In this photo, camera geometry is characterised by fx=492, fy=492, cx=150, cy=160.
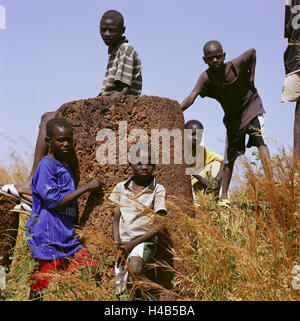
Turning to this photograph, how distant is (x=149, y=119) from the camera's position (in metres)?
3.80

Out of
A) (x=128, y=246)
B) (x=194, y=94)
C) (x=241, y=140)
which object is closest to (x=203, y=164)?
(x=241, y=140)

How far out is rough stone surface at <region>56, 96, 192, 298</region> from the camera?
3.72 metres

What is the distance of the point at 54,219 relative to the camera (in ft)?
11.8

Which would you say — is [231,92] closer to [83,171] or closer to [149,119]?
[149,119]

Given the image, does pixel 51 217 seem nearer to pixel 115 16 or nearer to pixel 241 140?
pixel 115 16

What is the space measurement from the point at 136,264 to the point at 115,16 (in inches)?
90.4

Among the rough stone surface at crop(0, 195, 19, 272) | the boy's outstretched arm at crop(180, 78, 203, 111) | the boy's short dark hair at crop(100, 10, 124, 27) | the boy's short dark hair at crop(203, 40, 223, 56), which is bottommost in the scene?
the rough stone surface at crop(0, 195, 19, 272)

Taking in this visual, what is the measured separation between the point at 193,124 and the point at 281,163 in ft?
12.8

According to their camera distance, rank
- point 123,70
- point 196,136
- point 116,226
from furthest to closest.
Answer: point 196,136 < point 123,70 < point 116,226

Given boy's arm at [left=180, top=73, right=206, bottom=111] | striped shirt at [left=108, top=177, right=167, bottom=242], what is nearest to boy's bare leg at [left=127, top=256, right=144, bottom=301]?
striped shirt at [left=108, top=177, right=167, bottom=242]

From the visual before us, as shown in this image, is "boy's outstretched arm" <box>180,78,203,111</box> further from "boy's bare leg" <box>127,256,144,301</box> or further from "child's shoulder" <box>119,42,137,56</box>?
"boy's bare leg" <box>127,256,144,301</box>

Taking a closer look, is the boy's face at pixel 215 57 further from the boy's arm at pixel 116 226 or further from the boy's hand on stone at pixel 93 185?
the boy's arm at pixel 116 226

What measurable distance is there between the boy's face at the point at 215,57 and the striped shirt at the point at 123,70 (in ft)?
3.06
